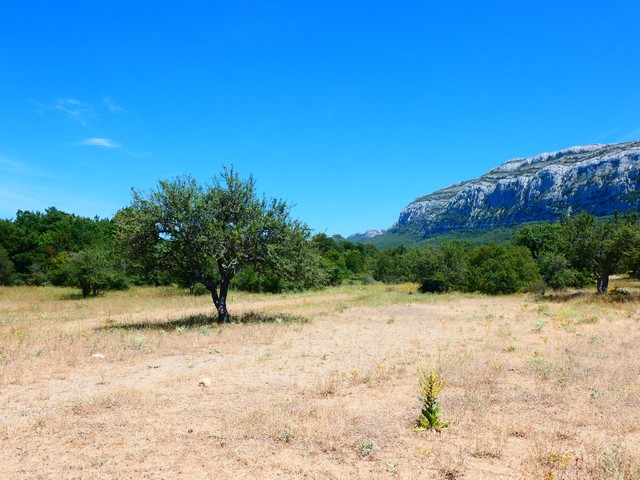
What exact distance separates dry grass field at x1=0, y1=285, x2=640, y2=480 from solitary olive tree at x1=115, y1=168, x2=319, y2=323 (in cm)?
405

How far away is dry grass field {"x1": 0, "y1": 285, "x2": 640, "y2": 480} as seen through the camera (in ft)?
21.9

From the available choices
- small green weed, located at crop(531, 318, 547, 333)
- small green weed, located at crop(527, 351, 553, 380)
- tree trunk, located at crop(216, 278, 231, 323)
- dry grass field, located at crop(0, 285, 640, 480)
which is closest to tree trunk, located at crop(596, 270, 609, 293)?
small green weed, located at crop(531, 318, 547, 333)

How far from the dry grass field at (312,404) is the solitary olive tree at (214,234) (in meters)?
4.05

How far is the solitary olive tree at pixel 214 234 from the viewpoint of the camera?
21.4m

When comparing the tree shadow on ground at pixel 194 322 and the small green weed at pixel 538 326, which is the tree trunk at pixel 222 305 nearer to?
the tree shadow on ground at pixel 194 322

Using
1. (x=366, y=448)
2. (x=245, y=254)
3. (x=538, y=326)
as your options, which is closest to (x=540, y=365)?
(x=366, y=448)

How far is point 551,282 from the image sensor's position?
48969mm

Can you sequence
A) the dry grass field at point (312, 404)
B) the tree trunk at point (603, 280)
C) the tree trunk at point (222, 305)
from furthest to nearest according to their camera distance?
the tree trunk at point (603, 280) < the tree trunk at point (222, 305) < the dry grass field at point (312, 404)

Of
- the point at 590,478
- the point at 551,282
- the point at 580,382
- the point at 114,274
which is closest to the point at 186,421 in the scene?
the point at 590,478

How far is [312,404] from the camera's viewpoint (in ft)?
31.9

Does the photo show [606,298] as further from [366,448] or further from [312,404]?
[366,448]

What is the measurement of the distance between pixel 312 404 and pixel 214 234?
44.3 feet

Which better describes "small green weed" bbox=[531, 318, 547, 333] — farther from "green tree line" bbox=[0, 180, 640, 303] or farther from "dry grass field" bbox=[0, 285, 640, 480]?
"green tree line" bbox=[0, 180, 640, 303]

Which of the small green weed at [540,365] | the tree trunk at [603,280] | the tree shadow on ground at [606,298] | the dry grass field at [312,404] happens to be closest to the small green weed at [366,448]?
the dry grass field at [312,404]
